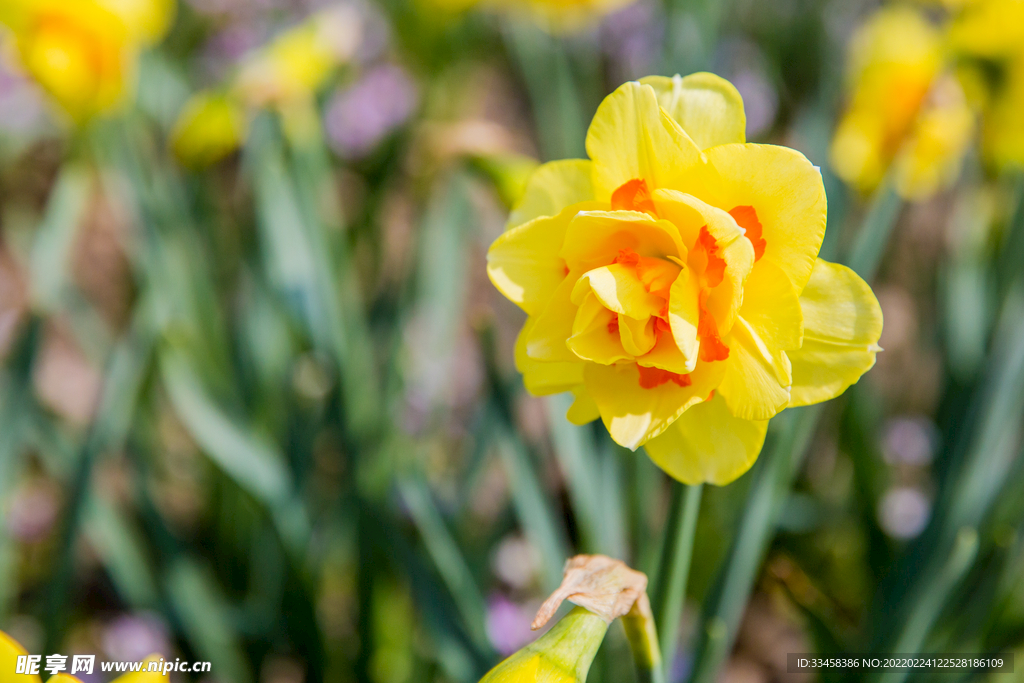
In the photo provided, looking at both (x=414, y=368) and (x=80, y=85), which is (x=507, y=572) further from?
(x=80, y=85)

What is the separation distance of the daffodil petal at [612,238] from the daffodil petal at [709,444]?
0.11 metres

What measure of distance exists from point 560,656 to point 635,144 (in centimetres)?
34

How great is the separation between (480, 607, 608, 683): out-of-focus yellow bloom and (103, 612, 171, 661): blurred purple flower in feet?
2.76

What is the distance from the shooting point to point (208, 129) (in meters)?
1.01

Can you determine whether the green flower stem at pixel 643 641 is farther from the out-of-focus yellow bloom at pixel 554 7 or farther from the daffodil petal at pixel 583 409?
the out-of-focus yellow bloom at pixel 554 7

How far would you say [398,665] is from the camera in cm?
109

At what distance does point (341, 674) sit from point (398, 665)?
98 millimetres

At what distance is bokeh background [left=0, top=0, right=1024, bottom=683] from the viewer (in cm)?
80

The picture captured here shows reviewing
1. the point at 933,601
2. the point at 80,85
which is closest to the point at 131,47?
the point at 80,85

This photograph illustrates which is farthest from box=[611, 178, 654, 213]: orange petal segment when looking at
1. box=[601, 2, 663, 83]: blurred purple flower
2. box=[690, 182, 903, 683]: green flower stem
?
box=[601, 2, 663, 83]: blurred purple flower

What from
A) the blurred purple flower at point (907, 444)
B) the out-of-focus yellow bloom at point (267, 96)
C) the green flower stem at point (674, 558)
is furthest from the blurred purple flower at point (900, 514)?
the out-of-focus yellow bloom at point (267, 96)

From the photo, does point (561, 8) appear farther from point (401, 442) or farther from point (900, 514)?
point (900, 514)

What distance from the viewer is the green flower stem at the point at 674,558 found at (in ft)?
1.69

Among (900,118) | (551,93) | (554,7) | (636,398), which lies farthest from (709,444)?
(551,93)
